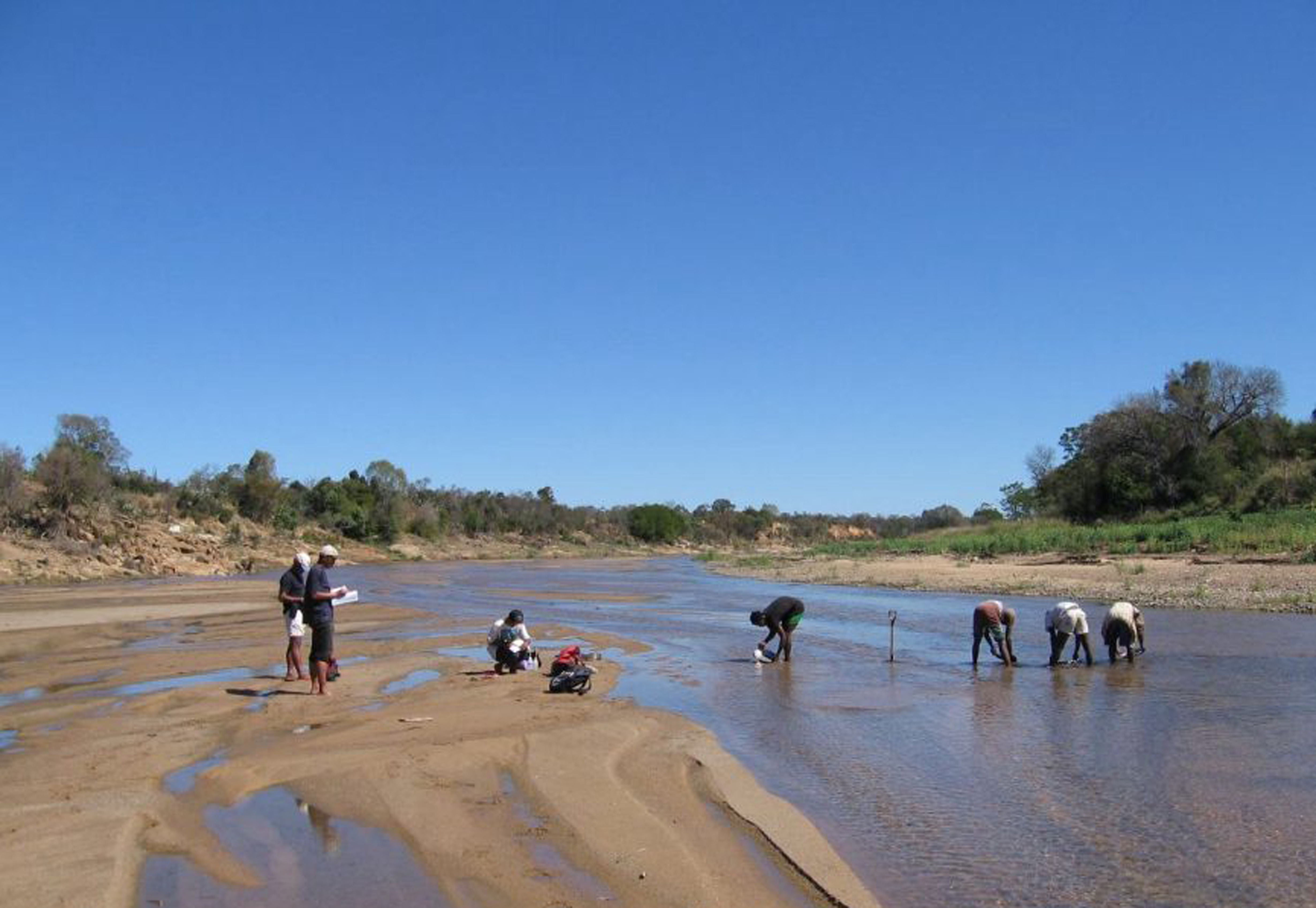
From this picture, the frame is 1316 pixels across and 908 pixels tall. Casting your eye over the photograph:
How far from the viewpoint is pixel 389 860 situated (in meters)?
6.83

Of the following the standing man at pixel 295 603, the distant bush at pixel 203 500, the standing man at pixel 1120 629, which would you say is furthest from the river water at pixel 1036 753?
the distant bush at pixel 203 500

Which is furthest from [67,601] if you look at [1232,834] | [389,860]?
[1232,834]

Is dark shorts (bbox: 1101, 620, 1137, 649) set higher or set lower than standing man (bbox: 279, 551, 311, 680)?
lower

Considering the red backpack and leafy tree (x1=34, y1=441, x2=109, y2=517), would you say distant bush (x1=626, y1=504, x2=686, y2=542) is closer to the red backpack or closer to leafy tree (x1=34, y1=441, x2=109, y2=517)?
leafy tree (x1=34, y1=441, x2=109, y2=517)

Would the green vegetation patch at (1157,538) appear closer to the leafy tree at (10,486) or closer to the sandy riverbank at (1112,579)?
the sandy riverbank at (1112,579)

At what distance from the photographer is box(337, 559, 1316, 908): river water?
6.98 metres

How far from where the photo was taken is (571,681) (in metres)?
14.1

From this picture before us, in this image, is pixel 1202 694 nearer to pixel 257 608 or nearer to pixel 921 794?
pixel 921 794

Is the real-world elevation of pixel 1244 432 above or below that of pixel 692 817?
above

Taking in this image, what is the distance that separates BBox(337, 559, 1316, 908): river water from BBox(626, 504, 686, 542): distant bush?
113 metres

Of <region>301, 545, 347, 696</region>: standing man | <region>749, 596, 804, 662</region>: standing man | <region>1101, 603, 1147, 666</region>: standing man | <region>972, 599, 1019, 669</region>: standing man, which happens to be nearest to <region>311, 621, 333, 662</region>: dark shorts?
<region>301, 545, 347, 696</region>: standing man

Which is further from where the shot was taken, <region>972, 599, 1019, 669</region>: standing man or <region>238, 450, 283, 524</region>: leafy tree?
<region>238, 450, 283, 524</region>: leafy tree

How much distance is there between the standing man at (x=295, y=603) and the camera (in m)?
13.9

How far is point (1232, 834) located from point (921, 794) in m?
2.51
